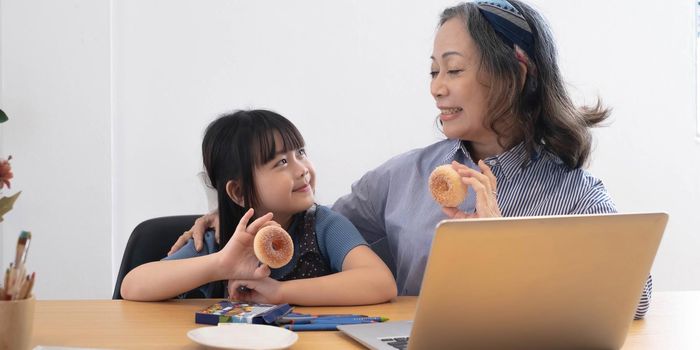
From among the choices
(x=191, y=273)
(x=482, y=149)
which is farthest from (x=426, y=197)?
→ (x=191, y=273)

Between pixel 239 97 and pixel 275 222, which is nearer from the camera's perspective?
pixel 275 222

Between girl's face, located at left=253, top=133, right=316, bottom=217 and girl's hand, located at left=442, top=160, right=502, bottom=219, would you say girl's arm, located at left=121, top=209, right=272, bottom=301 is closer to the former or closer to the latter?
girl's face, located at left=253, top=133, right=316, bottom=217

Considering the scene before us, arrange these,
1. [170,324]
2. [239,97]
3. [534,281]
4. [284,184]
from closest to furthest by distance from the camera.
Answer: [534,281] → [170,324] → [284,184] → [239,97]

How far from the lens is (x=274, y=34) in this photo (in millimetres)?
3205

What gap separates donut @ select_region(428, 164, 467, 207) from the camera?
5.26ft

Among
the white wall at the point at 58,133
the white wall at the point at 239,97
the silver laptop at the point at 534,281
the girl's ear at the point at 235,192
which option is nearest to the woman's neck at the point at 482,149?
the girl's ear at the point at 235,192

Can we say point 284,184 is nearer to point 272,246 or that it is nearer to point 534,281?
point 272,246

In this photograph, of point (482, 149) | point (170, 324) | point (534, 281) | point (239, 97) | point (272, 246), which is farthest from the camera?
point (239, 97)

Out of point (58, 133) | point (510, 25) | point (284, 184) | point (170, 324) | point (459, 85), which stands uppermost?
point (510, 25)

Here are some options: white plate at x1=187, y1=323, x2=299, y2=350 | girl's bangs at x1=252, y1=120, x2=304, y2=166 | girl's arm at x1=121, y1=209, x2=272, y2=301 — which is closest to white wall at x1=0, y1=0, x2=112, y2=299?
girl's bangs at x1=252, y1=120, x2=304, y2=166

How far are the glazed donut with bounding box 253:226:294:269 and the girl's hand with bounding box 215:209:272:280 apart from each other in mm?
21

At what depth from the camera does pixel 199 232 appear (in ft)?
5.96

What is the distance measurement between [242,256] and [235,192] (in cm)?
37

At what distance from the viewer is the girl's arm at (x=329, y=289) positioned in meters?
1.54
